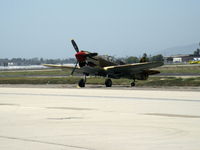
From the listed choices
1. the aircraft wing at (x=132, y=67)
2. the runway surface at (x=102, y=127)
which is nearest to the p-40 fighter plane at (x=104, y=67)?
the aircraft wing at (x=132, y=67)

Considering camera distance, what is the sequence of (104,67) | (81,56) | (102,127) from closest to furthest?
1. (102,127)
2. (81,56)
3. (104,67)

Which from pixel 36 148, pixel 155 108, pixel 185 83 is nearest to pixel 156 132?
pixel 36 148

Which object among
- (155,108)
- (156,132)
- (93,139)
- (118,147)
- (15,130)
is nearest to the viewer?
(118,147)

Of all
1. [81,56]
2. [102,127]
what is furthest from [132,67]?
[102,127]

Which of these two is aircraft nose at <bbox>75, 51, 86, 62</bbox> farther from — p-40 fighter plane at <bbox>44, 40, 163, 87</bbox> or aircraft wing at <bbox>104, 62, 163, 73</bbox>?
aircraft wing at <bbox>104, 62, 163, 73</bbox>

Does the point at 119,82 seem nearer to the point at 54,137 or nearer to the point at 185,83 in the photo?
the point at 185,83

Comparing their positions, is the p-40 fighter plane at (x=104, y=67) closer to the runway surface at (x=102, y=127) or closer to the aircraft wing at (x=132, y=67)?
the aircraft wing at (x=132, y=67)

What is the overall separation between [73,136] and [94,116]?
3439 mm

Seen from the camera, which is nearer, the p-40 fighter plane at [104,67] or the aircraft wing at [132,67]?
the p-40 fighter plane at [104,67]

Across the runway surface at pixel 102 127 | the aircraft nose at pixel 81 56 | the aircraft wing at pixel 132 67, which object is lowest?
the runway surface at pixel 102 127

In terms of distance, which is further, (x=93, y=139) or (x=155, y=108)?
(x=155, y=108)

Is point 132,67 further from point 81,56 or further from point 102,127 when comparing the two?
point 102,127

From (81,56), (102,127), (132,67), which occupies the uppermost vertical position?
(81,56)

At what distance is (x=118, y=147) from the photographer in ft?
27.3
